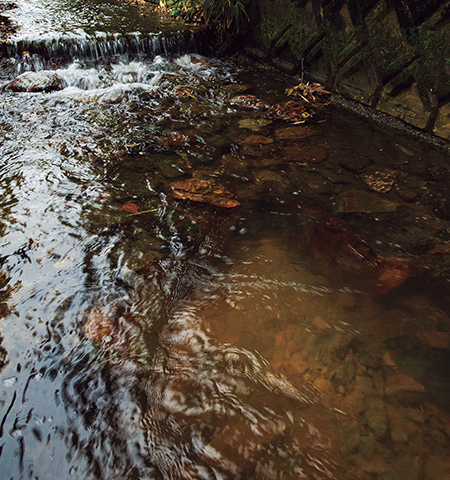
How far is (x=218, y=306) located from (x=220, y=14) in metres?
7.29

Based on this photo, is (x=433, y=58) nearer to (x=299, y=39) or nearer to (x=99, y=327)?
(x=299, y=39)

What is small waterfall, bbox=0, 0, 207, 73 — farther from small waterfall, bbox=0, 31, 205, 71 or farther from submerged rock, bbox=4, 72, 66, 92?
submerged rock, bbox=4, 72, 66, 92

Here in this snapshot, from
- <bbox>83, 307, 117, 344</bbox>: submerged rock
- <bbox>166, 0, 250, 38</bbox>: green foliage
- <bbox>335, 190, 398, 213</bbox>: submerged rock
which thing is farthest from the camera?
<bbox>166, 0, 250, 38</bbox>: green foliage

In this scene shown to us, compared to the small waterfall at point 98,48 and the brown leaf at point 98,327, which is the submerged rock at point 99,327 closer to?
the brown leaf at point 98,327

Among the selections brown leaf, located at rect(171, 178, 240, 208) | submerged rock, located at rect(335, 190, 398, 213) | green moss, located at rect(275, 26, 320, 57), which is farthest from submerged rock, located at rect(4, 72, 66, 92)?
submerged rock, located at rect(335, 190, 398, 213)

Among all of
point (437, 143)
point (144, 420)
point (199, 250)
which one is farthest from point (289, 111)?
point (144, 420)

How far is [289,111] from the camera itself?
4809mm

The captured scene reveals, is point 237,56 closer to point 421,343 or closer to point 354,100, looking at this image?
point 354,100

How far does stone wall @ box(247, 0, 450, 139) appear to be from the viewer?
3.94 meters

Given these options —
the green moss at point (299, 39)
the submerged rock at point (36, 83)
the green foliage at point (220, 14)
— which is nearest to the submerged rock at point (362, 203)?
the green moss at point (299, 39)

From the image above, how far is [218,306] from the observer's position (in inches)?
79.7

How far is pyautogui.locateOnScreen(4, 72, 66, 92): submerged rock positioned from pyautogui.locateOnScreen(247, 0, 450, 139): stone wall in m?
4.25

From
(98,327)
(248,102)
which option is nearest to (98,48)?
(248,102)

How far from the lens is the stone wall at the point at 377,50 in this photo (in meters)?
3.94
